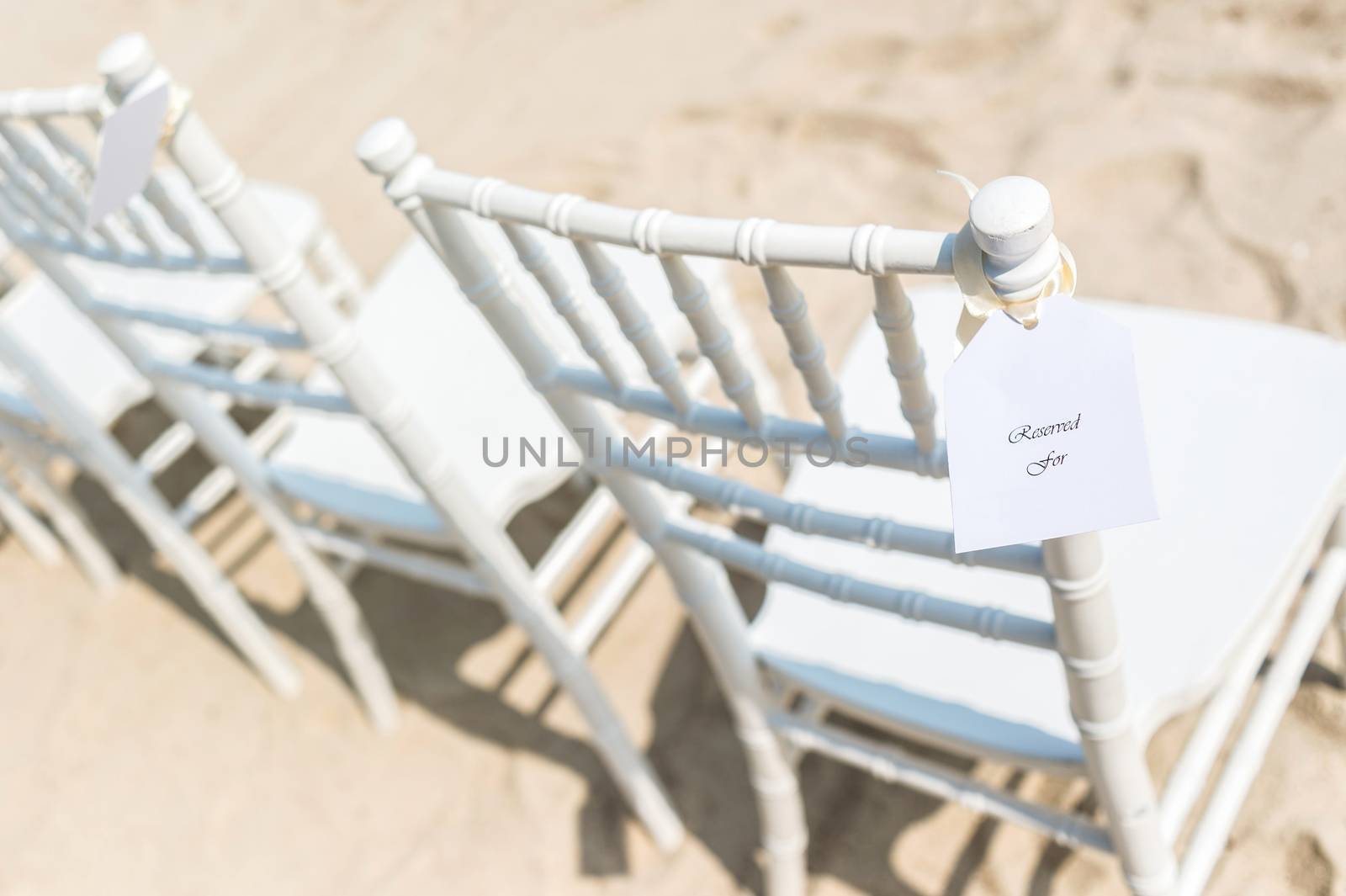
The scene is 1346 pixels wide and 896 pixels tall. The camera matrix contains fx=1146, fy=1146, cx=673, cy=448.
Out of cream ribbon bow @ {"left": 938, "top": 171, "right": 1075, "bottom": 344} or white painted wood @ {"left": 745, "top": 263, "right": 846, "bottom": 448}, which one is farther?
white painted wood @ {"left": 745, "top": 263, "right": 846, "bottom": 448}

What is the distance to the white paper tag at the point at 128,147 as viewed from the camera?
3.31 ft

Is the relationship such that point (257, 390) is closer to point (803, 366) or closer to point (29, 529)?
point (803, 366)

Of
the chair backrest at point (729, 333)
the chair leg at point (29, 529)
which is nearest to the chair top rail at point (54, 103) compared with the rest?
the chair backrest at point (729, 333)

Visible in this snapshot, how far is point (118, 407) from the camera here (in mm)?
1859

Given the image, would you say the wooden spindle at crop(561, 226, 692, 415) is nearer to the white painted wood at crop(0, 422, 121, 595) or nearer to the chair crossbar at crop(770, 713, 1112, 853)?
the chair crossbar at crop(770, 713, 1112, 853)

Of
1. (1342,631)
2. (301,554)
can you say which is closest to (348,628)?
(301,554)

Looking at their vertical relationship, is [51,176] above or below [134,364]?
above

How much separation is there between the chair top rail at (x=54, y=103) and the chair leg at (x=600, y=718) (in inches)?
27.8

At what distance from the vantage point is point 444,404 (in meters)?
1.56

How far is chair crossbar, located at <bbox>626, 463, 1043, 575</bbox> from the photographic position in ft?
2.60

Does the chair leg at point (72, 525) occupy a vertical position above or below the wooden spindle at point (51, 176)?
below

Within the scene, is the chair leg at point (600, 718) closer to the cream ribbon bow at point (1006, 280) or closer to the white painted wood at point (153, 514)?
the white painted wood at point (153, 514)

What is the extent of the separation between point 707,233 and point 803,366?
123mm

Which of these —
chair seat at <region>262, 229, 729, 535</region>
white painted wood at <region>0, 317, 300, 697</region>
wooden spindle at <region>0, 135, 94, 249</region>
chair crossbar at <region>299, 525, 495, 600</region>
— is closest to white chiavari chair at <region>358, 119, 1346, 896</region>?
Answer: chair seat at <region>262, 229, 729, 535</region>
